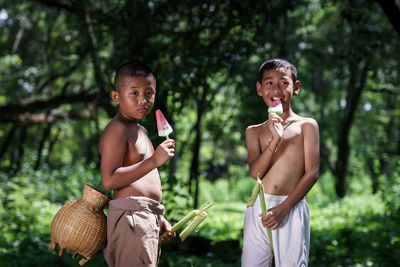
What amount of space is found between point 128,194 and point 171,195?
6.75 ft

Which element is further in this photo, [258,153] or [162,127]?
[258,153]

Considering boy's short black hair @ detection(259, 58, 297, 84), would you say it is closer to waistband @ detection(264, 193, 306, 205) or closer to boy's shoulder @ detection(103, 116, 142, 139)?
waistband @ detection(264, 193, 306, 205)

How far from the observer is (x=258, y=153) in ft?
7.77

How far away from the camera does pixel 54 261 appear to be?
184 inches

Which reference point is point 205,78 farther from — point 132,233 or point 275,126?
point 132,233

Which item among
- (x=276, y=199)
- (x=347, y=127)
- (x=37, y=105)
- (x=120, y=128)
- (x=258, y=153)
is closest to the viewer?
(x=120, y=128)

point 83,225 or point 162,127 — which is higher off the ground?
point 162,127

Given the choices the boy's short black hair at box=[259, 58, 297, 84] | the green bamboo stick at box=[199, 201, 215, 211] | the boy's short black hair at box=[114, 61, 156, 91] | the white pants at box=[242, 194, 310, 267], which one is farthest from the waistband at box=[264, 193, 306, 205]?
the boy's short black hair at box=[114, 61, 156, 91]

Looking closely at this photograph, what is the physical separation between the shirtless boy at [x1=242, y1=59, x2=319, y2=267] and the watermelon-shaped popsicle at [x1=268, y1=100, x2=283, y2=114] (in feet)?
0.11

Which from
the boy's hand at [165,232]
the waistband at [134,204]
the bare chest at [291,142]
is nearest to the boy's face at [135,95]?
the waistband at [134,204]

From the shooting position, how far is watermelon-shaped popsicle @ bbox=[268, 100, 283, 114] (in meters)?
2.19

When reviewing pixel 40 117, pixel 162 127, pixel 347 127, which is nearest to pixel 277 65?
pixel 162 127

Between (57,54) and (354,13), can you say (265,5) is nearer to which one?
(354,13)

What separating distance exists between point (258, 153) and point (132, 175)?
76cm
